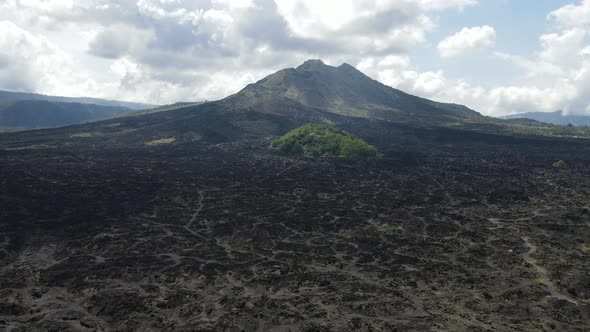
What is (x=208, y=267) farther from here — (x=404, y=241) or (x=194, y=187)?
(x=194, y=187)

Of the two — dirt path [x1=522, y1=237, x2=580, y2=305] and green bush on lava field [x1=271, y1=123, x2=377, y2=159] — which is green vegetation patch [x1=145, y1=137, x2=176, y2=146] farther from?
dirt path [x1=522, y1=237, x2=580, y2=305]

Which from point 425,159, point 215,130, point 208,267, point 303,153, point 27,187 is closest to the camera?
point 208,267

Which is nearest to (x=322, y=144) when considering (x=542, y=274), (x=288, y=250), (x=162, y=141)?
(x=162, y=141)

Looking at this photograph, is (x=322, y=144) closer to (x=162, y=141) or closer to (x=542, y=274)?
(x=162, y=141)

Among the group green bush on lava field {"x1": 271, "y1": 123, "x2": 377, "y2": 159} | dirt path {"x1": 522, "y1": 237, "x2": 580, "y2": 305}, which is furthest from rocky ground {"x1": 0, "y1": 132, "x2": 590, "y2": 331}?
green bush on lava field {"x1": 271, "y1": 123, "x2": 377, "y2": 159}

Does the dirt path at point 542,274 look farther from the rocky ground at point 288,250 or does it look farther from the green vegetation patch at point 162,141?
the green vegetation patch at point 162,141

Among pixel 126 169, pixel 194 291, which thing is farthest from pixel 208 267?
pixel 126 169

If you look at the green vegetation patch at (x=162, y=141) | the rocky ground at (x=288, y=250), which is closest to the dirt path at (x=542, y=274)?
the rocky ground at (x=288, y=250)
